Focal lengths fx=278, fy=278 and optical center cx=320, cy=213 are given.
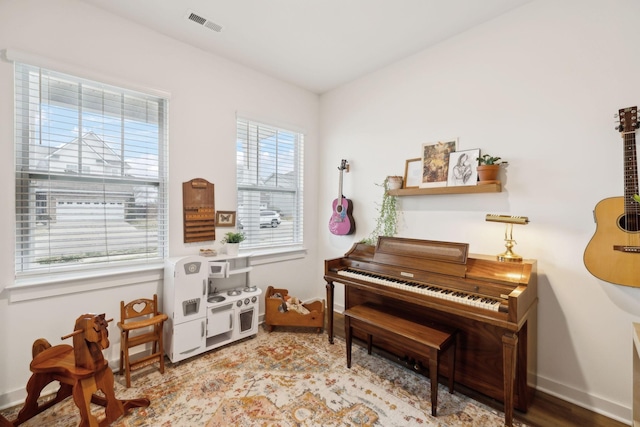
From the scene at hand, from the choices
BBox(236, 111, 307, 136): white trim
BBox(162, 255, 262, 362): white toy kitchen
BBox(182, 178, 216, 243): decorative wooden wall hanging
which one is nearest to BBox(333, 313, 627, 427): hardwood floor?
BBox(162, 255, 262, 362): white toy kitchen

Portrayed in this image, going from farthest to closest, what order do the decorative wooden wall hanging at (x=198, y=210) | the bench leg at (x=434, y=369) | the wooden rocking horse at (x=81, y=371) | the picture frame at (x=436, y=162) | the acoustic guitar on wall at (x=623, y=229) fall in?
the decorative wooden wall hanging at (x=198, y=210), the picture frame at (x=436, y=162), the bench leg at (x=434, y=369), the acoustic guitar on wall at (x=623, y=229), the wooden rocking horse at (x=81, y=371)

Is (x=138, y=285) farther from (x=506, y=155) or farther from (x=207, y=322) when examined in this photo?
(x=506, y=155)

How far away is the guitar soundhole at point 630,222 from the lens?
5.29 ft

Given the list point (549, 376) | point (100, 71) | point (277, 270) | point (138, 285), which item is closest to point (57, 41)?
point (100, 71)

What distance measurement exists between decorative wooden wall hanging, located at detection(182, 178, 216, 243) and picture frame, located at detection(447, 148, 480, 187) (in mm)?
2262

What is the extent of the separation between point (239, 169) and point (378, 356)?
2.33 m

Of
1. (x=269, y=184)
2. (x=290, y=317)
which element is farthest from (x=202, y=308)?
(x=269, y=184)

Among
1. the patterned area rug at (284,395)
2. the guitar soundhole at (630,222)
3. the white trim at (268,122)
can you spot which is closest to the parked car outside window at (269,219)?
the white trim at (268,122)

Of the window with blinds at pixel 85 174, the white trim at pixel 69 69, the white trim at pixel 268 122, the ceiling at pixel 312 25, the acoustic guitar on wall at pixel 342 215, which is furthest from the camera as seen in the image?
the acoustic guitar on wall at pixel 342 215

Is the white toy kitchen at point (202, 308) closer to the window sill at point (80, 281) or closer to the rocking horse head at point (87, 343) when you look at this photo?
the window sill at point (80, 281)

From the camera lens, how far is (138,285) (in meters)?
2.37

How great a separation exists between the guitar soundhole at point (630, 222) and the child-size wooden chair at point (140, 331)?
317cm

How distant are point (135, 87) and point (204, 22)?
0.79 meters

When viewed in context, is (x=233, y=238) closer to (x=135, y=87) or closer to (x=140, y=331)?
(x=140, y=331)
